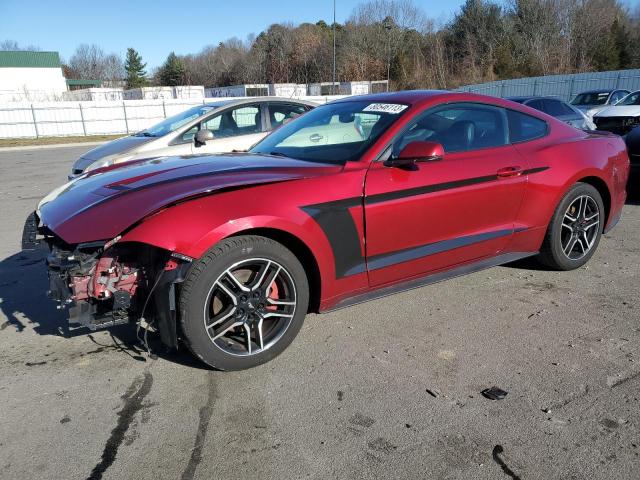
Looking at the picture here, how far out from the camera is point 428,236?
362 centimetres

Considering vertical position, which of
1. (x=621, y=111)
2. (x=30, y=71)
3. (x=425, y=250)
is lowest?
(x=425, y=250)

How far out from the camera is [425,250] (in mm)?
3629

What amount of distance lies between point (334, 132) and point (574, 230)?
2.37m

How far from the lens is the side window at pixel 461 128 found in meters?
3.72

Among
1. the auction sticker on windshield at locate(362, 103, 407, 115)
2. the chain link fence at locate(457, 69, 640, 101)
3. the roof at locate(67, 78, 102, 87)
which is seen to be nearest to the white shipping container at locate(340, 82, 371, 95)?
the chain link fence at locate(457, 69, 640, 101)

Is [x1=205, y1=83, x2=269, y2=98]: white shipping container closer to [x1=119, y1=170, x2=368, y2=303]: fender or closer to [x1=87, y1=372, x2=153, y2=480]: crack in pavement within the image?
[x1=119, y1=170, x2=368, y2=303]: fender

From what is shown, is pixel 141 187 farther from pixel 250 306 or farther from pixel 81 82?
pixel 81 82

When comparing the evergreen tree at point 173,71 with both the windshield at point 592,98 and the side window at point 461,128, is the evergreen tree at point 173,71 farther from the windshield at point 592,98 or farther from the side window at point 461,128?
the side window at point 461,128

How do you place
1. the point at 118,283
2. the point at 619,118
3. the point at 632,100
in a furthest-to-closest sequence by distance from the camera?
1. the point at 632,100
2. the point at 619,118
3. the point at 118,283

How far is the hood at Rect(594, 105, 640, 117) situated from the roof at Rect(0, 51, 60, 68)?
73301mm

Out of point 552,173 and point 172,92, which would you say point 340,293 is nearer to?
point 552,173

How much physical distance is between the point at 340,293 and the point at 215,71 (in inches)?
3563

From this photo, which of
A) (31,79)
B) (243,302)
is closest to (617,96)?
(243,302)

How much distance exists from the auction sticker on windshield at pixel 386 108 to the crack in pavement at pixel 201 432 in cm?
220
